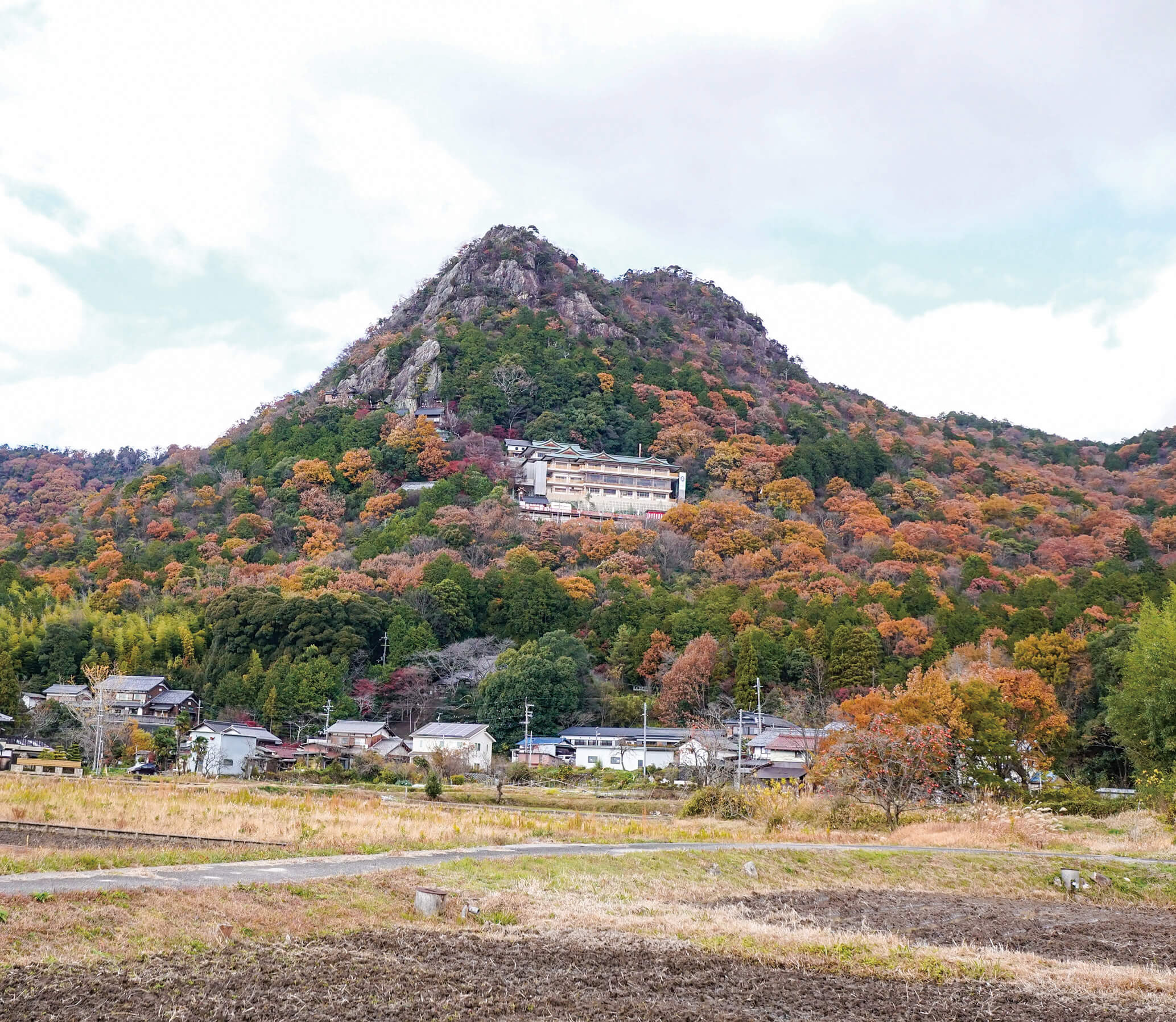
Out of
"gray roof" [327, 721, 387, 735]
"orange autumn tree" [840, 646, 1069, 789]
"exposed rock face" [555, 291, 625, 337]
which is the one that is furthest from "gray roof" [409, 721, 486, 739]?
"exposed rock face" [555, 291, 625, 337]

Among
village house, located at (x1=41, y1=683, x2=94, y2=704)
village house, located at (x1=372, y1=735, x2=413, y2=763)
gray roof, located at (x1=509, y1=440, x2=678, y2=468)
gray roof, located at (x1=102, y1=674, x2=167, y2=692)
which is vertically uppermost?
gray roof, located at (x1=509, y1=440, x2=678, y2=468)

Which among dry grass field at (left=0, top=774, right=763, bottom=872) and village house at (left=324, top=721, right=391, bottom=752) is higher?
dry grass field at (left=0, top=774, right=763, bottom=872)

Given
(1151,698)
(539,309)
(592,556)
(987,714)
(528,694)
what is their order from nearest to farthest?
(1151,698)
(987,714)
(528,694)
(592,556)
(539,309)

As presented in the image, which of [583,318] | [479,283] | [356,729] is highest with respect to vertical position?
[479,283]

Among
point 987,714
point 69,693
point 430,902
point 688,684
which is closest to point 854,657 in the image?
point 688,684

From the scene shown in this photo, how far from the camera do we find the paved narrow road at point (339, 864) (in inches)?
454

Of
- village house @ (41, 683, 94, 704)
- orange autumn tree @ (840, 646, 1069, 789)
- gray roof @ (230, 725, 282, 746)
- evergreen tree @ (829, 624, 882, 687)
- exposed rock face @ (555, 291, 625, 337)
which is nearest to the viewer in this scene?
orange autumn tree @ (840, 646, 1069, 789)

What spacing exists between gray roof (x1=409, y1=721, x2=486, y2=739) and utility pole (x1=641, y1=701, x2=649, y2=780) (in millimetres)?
8205

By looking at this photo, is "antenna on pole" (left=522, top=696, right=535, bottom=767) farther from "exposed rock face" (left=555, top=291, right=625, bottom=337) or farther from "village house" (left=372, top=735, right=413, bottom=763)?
"exposed rock face" (left=555, top=291, right=625, bottom=337)

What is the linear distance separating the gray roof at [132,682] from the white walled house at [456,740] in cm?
1528

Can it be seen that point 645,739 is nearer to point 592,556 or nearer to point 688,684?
point 688,684

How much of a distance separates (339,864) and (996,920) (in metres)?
9.38

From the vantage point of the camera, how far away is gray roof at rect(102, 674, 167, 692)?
56125mm

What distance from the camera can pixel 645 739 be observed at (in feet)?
174
